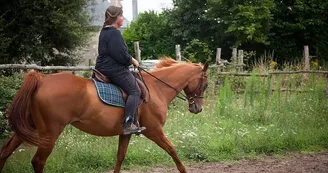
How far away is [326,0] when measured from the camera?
98.7 feet

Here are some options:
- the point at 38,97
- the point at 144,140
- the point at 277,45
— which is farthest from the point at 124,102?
the point at 277,45

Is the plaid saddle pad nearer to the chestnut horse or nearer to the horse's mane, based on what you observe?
the chestnut horse

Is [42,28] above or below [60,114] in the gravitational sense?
above

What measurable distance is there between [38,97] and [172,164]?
325cm

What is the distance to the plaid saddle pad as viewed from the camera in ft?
18.5

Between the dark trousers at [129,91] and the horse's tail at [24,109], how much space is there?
1122 mm

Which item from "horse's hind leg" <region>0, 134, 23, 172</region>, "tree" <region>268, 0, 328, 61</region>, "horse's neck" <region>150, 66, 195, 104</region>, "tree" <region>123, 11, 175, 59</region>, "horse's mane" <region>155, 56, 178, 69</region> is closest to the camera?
"horse's hind leg" <region>0, 134, 23, 172</region>

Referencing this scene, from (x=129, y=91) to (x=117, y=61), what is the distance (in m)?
0.47

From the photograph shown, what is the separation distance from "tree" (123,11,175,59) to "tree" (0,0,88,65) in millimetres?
15667

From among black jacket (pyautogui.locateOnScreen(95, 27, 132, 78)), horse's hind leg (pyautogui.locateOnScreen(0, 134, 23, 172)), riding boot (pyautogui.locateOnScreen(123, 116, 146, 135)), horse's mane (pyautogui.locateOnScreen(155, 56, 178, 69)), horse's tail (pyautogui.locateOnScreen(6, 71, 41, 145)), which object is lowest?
horse's hind leg (pyautogui.locateOnScreen(0, 134, 23, 172))

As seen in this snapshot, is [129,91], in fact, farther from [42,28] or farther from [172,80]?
[42,28]

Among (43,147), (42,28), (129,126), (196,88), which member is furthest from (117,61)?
(42,28)

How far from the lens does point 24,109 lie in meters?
5.26

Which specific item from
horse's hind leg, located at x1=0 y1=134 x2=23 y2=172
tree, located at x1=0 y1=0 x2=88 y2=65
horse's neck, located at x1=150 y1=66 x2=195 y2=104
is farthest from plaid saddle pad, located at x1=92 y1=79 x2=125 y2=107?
tree, located at x1=0 y1=0 x2=88 y2=65
